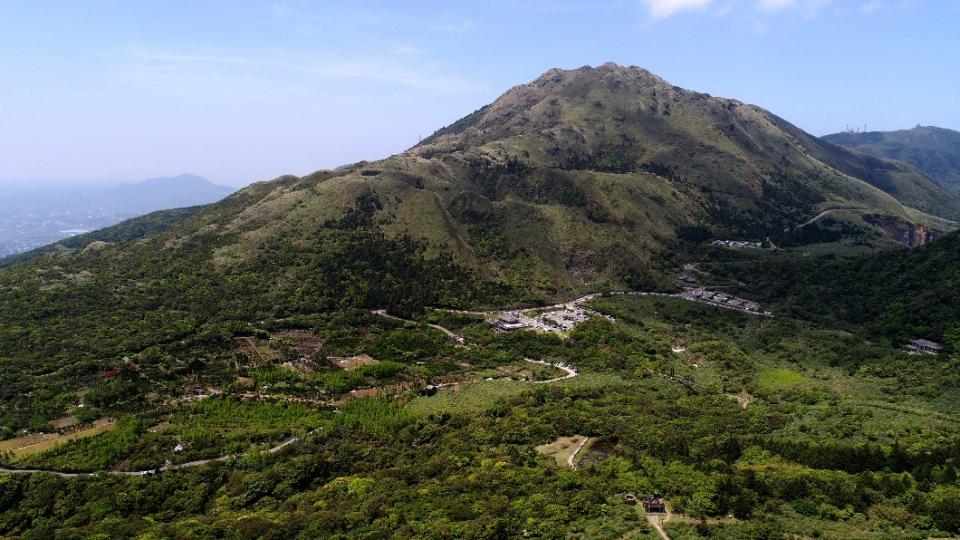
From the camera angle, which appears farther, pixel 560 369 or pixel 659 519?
pixel 560 369

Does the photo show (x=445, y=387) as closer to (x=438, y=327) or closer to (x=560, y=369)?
(x=560, y=369)

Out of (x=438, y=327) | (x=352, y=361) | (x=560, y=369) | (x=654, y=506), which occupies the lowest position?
(x=560, y=369)

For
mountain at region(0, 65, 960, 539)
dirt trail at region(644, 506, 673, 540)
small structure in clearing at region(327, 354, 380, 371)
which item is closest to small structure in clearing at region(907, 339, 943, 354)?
mountain at region(0, 65, 960, 539)

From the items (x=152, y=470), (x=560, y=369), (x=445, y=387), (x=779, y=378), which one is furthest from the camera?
(x=560, y=369)

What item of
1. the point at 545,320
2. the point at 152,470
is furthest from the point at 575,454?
the point at 545,320

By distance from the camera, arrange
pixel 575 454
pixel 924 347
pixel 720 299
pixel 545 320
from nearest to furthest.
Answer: pixel 575 454
pixel 924 347
pixel 545 320
pixel 720 299

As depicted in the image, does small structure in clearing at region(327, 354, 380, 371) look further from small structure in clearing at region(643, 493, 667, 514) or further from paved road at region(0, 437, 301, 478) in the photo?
small structure in clearing at region(643, 493, 667, 514)

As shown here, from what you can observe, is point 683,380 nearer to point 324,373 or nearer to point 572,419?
point 572,419
